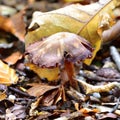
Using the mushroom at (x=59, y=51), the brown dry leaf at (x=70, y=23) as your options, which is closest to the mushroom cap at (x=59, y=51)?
the mushroom at (x=59, y=51)

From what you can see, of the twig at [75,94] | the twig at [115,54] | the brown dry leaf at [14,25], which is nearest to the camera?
the twig at [75,94]

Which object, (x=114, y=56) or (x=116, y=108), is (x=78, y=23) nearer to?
(x=114, y=56)

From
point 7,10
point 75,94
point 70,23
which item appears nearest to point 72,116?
point 75,94

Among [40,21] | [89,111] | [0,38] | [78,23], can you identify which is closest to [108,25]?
[78,23]

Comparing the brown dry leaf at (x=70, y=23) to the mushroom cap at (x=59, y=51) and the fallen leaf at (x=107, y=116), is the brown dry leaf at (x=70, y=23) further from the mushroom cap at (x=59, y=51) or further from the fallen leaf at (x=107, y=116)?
the fallen leaf at (x=107, y=116)

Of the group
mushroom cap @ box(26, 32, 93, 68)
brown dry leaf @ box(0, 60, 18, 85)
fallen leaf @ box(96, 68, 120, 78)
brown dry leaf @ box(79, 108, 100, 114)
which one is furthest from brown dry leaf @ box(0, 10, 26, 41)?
brown dry leaf @ box(79, 108, 100, 114)
